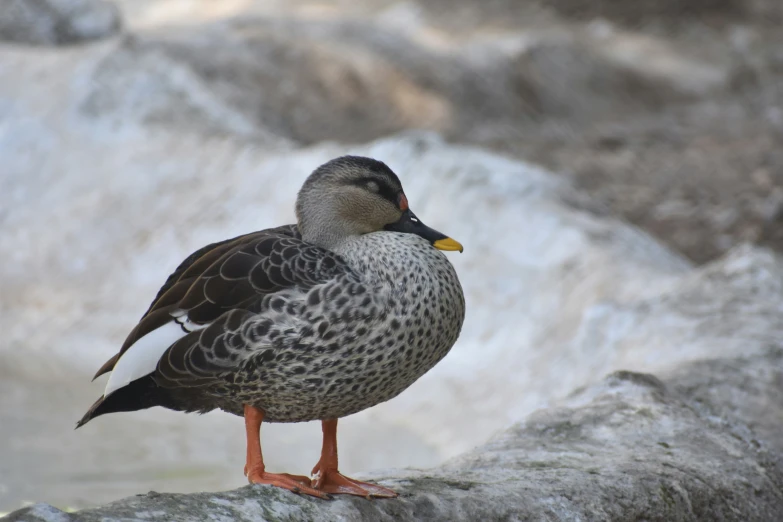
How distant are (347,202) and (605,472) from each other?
87cm

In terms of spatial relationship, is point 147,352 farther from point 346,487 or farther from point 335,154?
point 335,154

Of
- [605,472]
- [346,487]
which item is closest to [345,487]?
[346,487]

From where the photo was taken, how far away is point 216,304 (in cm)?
219

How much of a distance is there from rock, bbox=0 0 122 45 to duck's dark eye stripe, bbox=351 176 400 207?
536cm

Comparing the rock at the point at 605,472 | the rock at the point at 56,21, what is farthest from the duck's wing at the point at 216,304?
the rock at the point at 56,21

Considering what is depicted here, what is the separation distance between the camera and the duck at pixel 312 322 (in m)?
2.10

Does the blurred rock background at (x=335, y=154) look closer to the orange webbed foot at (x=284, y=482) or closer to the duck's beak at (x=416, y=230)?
the duck's beak at (x=416, y=230)

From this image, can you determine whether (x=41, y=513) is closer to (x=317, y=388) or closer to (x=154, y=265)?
(x=317, y=388)

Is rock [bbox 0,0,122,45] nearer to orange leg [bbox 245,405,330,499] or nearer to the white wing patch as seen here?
the white wing patch

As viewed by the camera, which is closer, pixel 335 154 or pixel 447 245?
pixel 447 245

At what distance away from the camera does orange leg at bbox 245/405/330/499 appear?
83.1 inches

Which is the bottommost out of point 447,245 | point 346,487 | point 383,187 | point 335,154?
point 346,487

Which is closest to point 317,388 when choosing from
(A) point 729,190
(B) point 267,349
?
(B) point 267,349

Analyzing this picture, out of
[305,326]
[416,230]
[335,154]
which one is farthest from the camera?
[335,154]
